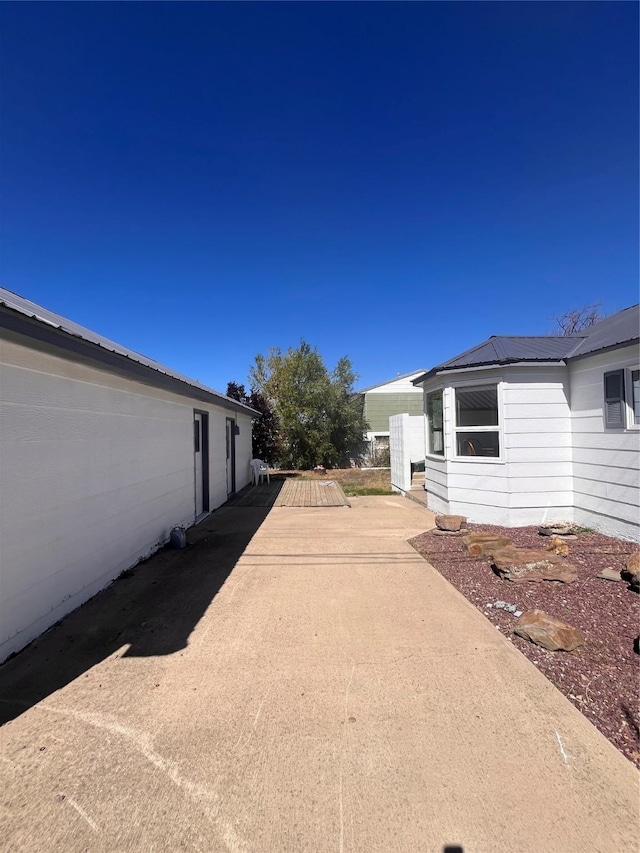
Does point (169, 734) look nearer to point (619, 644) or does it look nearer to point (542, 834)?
point (542, 834)

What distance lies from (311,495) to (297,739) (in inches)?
352

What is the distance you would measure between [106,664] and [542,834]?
2.78m

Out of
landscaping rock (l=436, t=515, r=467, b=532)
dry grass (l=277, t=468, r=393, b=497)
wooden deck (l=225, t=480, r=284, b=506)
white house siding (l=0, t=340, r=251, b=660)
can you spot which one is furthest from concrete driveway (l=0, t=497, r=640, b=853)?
dry grass (l=277, t=468, r=393, b=497)

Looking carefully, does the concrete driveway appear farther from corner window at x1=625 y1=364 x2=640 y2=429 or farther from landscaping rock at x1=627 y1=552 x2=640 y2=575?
corner window at x1=625 y1=364 x2=640 y2=429

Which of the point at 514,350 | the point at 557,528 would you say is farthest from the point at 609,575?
the point at 514,350

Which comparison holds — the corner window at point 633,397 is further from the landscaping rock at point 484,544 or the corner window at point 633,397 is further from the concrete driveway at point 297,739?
the concrete driveway at point 297,739

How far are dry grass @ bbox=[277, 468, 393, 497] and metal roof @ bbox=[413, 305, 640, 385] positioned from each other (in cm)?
512

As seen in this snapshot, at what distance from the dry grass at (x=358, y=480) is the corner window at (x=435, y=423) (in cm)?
341

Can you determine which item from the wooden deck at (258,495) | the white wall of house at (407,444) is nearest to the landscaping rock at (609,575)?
the white wall of house at (407,444)

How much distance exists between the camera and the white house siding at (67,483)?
2.99m

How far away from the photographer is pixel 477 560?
16.8ft

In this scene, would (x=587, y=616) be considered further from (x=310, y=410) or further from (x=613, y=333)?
(x=310, y=410)

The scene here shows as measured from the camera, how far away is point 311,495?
1107 cm

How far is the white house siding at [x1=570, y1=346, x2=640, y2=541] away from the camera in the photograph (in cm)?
535
